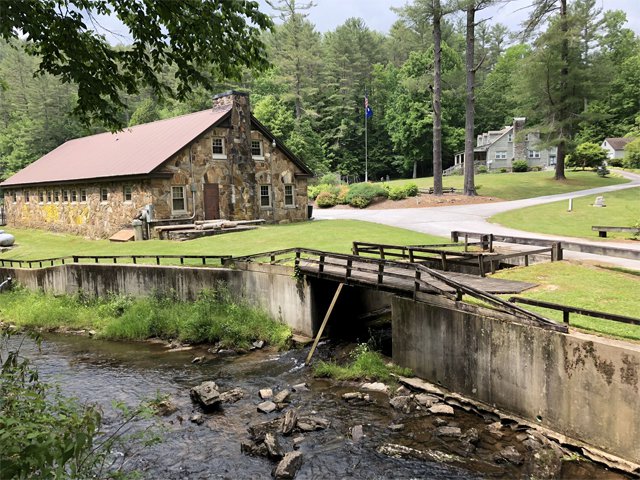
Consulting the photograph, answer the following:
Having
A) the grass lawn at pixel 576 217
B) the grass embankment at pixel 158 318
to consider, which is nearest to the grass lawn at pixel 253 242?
the grass embankment at pixel 158 318

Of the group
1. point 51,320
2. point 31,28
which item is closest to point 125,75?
point 31,28

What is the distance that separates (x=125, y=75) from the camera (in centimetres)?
777

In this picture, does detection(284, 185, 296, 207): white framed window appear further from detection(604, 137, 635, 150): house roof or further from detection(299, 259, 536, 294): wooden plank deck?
detection(604, 137, 635, 150): house roof

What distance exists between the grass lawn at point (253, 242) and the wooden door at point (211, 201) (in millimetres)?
3648

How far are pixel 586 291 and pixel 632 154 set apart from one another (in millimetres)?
57739

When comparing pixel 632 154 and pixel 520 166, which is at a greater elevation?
pixel 632 154

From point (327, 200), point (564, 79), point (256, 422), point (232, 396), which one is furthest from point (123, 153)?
point (564, 79)

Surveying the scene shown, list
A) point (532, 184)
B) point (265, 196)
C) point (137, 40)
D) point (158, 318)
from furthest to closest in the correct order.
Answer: point (532, 184), point (265, 196), point (158, 318), point (137, 40)

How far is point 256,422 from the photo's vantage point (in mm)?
10234

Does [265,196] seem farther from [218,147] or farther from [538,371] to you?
[538,371]

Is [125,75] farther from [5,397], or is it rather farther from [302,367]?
[302,367]

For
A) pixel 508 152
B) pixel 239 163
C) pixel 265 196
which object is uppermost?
pixel 508 152

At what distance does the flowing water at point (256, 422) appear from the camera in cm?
825

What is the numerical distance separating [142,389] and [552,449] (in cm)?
944
